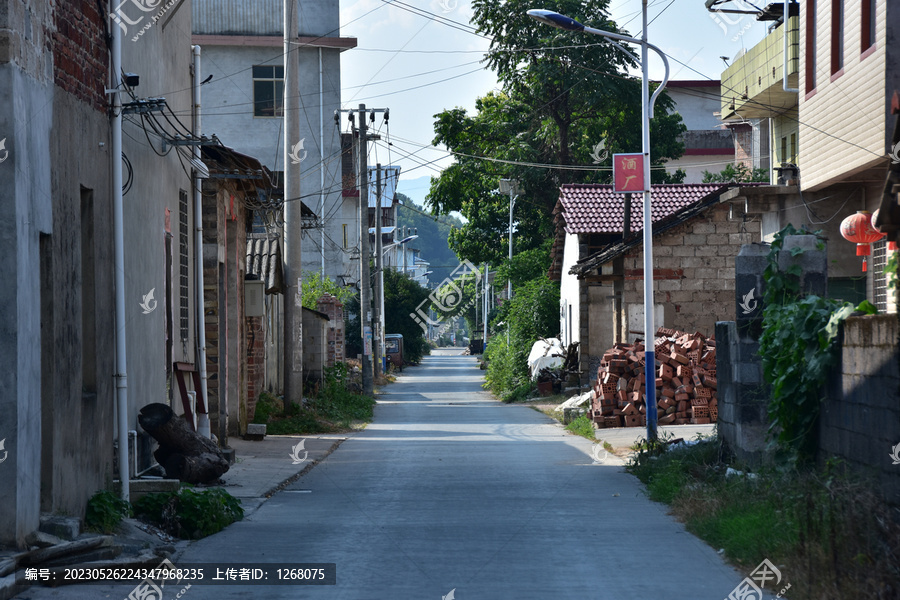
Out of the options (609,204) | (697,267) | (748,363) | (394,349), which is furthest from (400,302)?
(748,363)

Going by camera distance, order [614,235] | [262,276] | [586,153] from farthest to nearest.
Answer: [586,153], [614,235], [262,276]

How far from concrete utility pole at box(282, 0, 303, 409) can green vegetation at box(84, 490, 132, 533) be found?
42.4 feet

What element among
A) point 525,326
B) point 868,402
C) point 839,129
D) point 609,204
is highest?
point 609,204

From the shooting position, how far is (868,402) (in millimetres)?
7980

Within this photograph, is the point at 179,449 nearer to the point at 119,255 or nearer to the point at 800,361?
the point at 119,255

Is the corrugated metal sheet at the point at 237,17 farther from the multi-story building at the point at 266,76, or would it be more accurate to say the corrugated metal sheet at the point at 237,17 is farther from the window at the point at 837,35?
the window at the point at 837,35

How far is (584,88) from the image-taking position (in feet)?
122

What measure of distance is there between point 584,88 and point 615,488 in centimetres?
2705

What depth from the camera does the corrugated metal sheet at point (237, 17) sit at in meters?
40.2

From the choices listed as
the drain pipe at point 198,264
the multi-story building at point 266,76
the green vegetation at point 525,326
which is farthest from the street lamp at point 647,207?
the multi-story building at point 266,76

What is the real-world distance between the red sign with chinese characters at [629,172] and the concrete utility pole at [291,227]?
7781 millimetres

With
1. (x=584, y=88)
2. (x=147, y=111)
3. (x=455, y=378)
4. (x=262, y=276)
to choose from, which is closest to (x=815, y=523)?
(x=147, y=111)

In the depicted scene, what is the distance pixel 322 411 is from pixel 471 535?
53.7 ft

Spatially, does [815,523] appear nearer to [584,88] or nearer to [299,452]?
[299,452]
